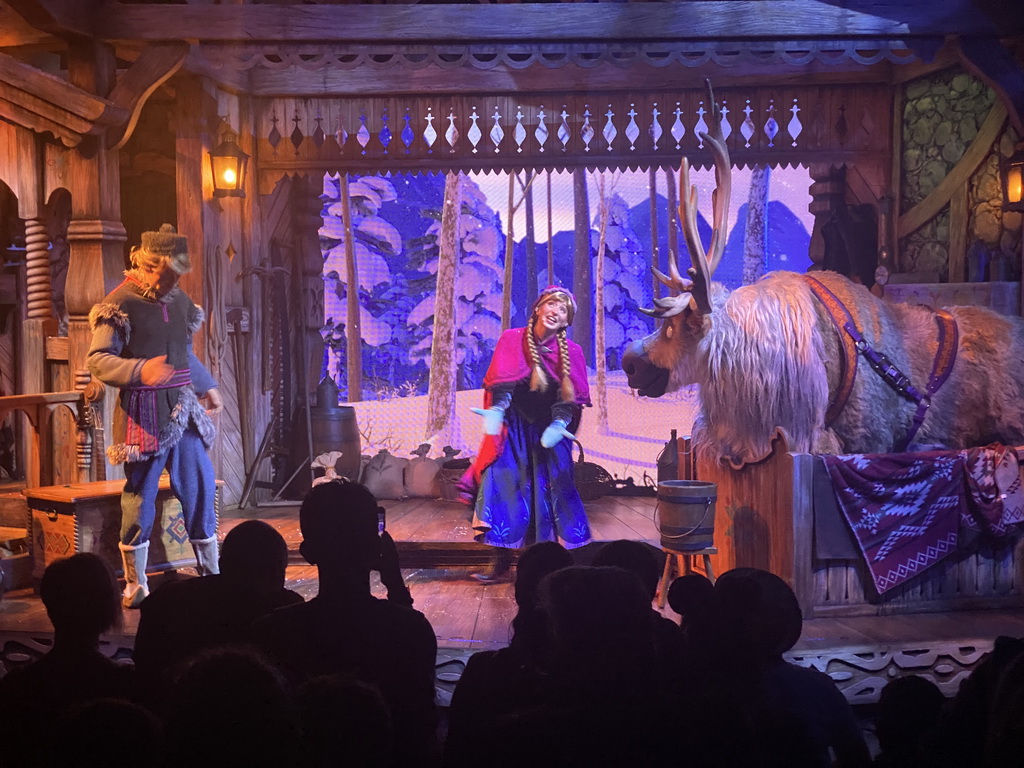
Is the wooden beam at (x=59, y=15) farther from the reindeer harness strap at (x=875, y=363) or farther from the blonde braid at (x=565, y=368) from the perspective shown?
the reindeer harness strap at (x=875, y=363)

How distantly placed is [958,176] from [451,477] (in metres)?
4.79

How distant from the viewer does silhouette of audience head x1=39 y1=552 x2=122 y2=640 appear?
99.4 inches

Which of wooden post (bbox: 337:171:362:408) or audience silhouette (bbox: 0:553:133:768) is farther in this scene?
wooden post (bbox: 337:171:362:408)

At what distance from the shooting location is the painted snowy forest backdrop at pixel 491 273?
10.5m

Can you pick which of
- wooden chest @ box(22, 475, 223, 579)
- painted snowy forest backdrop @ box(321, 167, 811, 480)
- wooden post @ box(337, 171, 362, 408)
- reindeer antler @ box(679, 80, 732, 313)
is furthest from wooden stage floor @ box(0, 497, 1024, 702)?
wooden post @ box(337, 171, 362, 408)

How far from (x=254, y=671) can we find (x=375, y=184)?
12.1m

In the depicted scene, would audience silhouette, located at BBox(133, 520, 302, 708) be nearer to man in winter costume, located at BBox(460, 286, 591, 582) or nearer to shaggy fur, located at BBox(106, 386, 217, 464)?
shaggy fur, located at BBox(106, 386, 217, 464)

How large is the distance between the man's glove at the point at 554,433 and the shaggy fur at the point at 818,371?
645 mm

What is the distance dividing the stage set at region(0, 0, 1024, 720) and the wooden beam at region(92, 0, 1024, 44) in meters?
0.02

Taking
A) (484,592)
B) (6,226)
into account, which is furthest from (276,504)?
(6,226)

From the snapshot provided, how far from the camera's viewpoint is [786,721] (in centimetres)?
223

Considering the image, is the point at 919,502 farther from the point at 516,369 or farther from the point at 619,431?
the point at 619,431

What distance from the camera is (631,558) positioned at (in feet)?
10.1

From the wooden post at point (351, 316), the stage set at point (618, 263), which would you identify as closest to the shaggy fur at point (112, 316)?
the stage set at point (618, 263)
